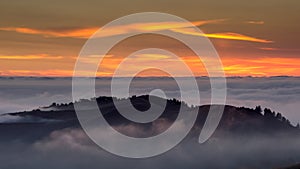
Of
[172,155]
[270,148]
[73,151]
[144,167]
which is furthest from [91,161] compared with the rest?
[270,148]

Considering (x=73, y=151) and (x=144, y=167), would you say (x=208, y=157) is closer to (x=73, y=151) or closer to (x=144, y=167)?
(x=144, y=167)

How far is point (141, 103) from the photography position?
472 ft

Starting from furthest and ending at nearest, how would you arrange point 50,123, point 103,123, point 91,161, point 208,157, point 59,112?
point 208,157
point 103,123
point 91,161
point 50,123
point 59,112

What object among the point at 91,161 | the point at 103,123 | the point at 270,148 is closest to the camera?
the point at 91,161

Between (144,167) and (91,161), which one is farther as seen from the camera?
(144,167)

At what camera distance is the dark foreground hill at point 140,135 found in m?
127

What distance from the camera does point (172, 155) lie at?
16150 centimetres

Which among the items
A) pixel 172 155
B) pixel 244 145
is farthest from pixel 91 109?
pixel 244 145

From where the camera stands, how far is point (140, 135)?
6142 inches

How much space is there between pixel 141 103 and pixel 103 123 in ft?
42.8

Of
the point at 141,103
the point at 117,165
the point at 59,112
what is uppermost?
the point at 141,103

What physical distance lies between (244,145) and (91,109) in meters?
57.8

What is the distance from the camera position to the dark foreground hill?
12712 centimetres

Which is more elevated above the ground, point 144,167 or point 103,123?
point 103,123
